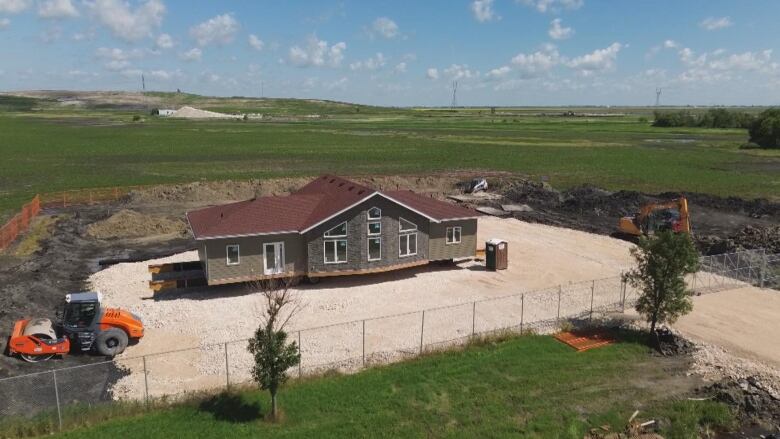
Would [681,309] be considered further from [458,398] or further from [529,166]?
[529,166]

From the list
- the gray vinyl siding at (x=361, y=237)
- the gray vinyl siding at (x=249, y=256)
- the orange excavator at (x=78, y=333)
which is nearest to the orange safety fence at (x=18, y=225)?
the gray vinyl siding at (x=249, y=256)

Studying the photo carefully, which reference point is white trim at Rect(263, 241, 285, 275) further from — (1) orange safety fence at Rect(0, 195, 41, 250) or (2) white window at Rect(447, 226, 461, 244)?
(1) orange safety fence at Rect(0, 195, 41, 250)

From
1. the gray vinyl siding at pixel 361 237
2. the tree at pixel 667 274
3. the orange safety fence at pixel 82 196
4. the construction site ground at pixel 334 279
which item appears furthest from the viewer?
the orange safety fence at pixel 82 196

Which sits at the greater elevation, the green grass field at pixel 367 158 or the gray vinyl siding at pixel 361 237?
the gray vinyl siding at pixel 361 237

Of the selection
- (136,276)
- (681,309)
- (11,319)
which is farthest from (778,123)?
(11,319)

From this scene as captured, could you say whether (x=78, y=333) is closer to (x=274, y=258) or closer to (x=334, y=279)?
(x=274, y=258)

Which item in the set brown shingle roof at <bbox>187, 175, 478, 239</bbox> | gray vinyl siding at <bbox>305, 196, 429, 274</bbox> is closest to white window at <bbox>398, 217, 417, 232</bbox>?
gray vinyl siding at <bbox>305, 196, 429, 274</bbox>

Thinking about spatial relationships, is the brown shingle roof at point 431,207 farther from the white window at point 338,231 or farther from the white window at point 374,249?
the white window at point 338,231
